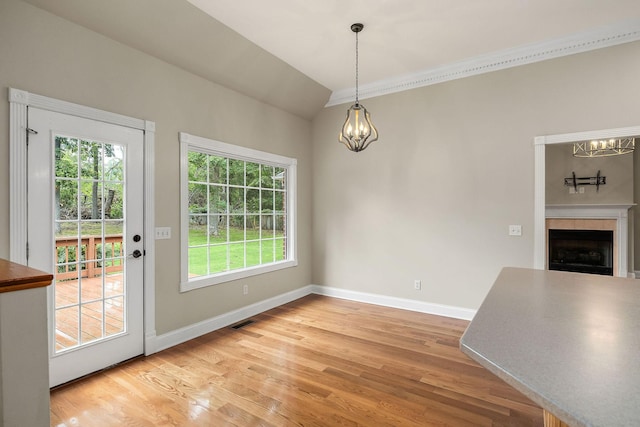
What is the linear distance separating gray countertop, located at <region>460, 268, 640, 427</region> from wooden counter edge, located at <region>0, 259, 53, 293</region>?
1532 mm

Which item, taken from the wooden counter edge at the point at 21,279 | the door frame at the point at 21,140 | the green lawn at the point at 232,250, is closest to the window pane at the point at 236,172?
the green lawn at the point at 232,250

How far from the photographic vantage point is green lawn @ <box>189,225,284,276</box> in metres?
3.58

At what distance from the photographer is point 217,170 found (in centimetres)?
380

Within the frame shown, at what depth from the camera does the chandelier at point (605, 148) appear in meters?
5.16

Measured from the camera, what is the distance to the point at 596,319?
106 cm

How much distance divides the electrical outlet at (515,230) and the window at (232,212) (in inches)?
112

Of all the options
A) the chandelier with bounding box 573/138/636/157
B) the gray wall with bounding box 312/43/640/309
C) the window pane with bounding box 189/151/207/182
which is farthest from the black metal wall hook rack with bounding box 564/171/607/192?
the window pane with bounding box 189/151/207/182

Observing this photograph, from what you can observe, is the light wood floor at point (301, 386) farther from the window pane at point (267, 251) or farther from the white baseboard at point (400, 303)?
the window pane at point (267, 251)

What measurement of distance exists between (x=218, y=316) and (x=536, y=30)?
176 inches

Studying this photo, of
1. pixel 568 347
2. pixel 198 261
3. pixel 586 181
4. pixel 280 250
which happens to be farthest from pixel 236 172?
pixel 586 181

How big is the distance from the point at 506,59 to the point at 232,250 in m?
3.90

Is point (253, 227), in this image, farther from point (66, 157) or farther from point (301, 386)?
point (301, 386)

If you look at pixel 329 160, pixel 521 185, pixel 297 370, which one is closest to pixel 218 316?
pixel 297 370

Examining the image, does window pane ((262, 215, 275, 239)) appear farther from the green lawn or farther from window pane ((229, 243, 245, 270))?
Answer: window pane ((229, 243, 245, 270))
